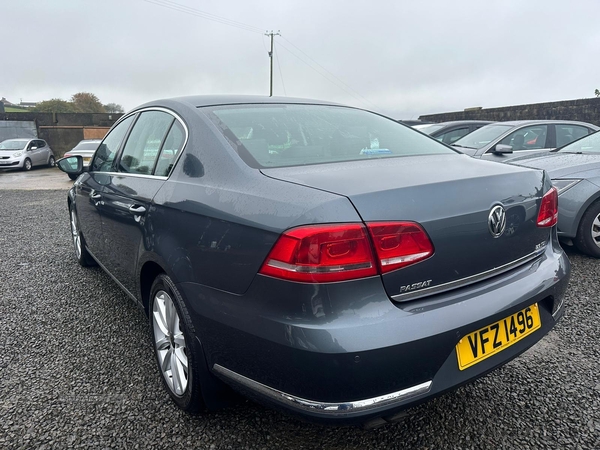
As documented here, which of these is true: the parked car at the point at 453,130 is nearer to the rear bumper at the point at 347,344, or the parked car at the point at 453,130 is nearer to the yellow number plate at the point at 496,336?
the yellow number plate at the point at 496,336

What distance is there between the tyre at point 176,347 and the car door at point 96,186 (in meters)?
1.13

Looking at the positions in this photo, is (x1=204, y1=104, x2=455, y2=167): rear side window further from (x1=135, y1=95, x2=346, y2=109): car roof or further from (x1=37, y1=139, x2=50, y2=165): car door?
(x1=37, y1=139, x2=50, y2=165): car door

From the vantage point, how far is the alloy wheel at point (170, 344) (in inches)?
81.0

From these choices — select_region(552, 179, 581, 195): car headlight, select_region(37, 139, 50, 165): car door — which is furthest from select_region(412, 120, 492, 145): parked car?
select_region(37, 139, 50, 165): car door

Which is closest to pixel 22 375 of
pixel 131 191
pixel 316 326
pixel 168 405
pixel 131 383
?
pixel 131 383

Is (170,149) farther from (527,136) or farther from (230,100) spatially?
(527,136)

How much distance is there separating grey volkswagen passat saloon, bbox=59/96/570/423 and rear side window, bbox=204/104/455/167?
1cm

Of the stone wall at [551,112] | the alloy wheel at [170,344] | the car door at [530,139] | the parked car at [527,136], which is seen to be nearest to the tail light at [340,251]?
the alloy wheel at [170,344]

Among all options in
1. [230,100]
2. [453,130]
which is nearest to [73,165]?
[230,100]

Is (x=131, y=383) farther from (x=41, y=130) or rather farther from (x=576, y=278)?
(x=41, y=130)

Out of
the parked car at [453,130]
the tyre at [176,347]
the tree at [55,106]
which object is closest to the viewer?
the tyre at [176,347]

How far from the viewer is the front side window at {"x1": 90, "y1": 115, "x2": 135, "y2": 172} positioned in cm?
313

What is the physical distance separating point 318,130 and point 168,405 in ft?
5.14

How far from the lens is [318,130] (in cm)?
234
